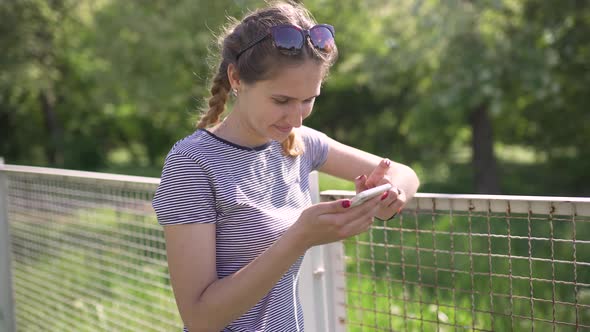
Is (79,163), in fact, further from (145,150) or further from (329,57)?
(329,57)

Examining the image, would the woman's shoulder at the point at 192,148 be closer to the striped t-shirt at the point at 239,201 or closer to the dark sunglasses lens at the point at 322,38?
the striped t-shirt at the point at 239,201

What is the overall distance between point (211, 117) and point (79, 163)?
2016 cm

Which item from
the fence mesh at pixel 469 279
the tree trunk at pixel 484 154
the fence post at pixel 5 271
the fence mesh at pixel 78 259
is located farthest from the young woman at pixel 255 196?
the tree trunk at pixel 484 154

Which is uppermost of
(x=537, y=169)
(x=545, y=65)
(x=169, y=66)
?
(x=169, y=66)

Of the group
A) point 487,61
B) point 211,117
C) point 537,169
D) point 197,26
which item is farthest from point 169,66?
point 211,117

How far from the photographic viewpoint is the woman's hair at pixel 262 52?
1.76m

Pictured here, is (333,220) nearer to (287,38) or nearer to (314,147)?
(287,38)

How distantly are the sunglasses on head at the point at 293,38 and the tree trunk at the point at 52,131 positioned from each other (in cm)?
2073

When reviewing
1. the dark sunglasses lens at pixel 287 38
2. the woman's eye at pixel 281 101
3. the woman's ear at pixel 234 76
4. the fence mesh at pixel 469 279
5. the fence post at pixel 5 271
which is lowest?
the fence mesh at pixel 469 279

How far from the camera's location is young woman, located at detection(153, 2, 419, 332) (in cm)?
163

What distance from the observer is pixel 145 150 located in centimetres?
2586

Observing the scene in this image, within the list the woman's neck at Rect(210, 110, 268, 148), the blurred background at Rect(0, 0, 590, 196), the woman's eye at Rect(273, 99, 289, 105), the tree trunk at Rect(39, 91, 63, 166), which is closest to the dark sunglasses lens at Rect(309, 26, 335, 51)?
the woman's eye at Rect(273, 99, 289, 105)

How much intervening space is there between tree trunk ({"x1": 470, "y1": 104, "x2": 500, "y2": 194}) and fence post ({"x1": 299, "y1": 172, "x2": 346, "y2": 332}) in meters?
10.9

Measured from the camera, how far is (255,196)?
183cm
